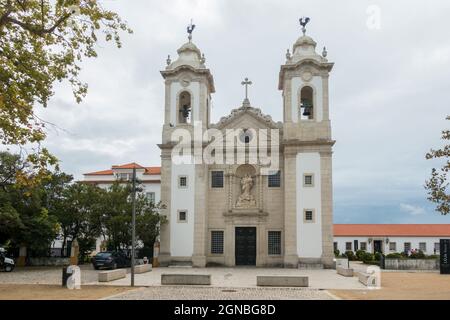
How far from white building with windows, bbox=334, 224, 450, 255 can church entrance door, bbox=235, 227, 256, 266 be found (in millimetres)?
33824

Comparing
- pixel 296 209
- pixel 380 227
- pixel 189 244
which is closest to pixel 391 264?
pixel 296 209

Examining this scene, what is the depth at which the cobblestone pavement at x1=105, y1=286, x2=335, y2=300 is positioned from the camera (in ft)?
52.0

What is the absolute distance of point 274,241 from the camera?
109ft

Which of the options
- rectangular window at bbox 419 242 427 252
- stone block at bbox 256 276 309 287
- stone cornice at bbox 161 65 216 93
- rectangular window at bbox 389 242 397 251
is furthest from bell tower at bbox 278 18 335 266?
rectangular window at bbox 419 242 427 252

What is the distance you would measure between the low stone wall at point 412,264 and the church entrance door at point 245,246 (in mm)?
9611

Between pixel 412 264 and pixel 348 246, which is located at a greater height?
pixel 412 264

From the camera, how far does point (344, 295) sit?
662 inches

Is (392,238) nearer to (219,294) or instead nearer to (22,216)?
(22,216)

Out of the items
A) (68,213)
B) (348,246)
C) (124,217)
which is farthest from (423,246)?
(68,213)

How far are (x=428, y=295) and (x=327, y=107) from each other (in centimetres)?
1882

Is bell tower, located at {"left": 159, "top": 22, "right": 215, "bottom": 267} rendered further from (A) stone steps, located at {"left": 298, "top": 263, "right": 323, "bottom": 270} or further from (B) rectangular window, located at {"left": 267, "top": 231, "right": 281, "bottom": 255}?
(A) stone steps, located at {"left": 298, "top": 263, "right": 323, "bottom": 270}

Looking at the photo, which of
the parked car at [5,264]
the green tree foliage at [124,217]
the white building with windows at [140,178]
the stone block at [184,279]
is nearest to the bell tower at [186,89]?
the green tree foliage at [124,217]

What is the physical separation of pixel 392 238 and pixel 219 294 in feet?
172

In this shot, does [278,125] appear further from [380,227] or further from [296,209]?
[380,227]
